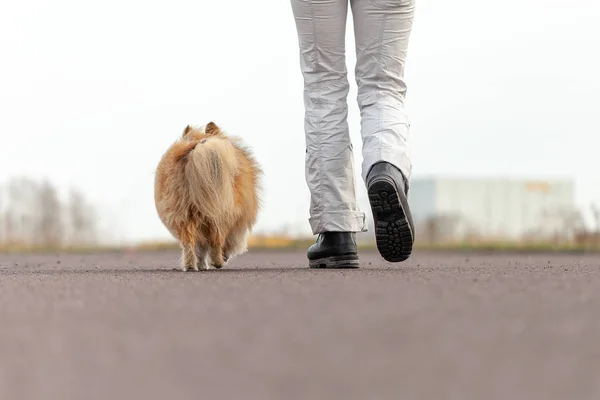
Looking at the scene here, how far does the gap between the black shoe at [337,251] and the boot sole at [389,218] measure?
1.86 ft

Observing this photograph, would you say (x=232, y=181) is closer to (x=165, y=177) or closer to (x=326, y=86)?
(x=165, y=177)

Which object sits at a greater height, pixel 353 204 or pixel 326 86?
pixel 326 86

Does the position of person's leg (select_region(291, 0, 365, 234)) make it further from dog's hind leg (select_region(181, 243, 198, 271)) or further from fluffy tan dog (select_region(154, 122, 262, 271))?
dog's hind leg (select_region(181, 243, 198, 271))

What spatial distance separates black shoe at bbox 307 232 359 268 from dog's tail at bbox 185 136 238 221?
584 mm

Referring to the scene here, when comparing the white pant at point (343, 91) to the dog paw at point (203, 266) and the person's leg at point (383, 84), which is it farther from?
the dog paw at point (203, 266)

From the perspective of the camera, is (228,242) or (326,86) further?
(228,242)

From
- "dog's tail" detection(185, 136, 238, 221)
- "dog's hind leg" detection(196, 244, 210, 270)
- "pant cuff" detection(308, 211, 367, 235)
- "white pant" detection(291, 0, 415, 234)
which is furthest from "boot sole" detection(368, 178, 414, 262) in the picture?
"dog's hind leg" detection(196, 244, 210, 270)

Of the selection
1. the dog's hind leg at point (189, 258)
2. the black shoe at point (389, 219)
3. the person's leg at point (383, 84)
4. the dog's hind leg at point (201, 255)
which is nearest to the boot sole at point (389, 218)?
the black shoe at point (389, 219)

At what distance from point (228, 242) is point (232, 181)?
1.50 feet

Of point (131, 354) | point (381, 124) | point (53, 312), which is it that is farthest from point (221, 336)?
point (381, 124)

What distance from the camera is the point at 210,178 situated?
5473mm

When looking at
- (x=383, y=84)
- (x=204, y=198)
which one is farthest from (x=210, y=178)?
(x=383, y=84)

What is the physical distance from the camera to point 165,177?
5.71 m

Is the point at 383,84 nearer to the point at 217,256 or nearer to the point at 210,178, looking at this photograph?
the point at 210,178
